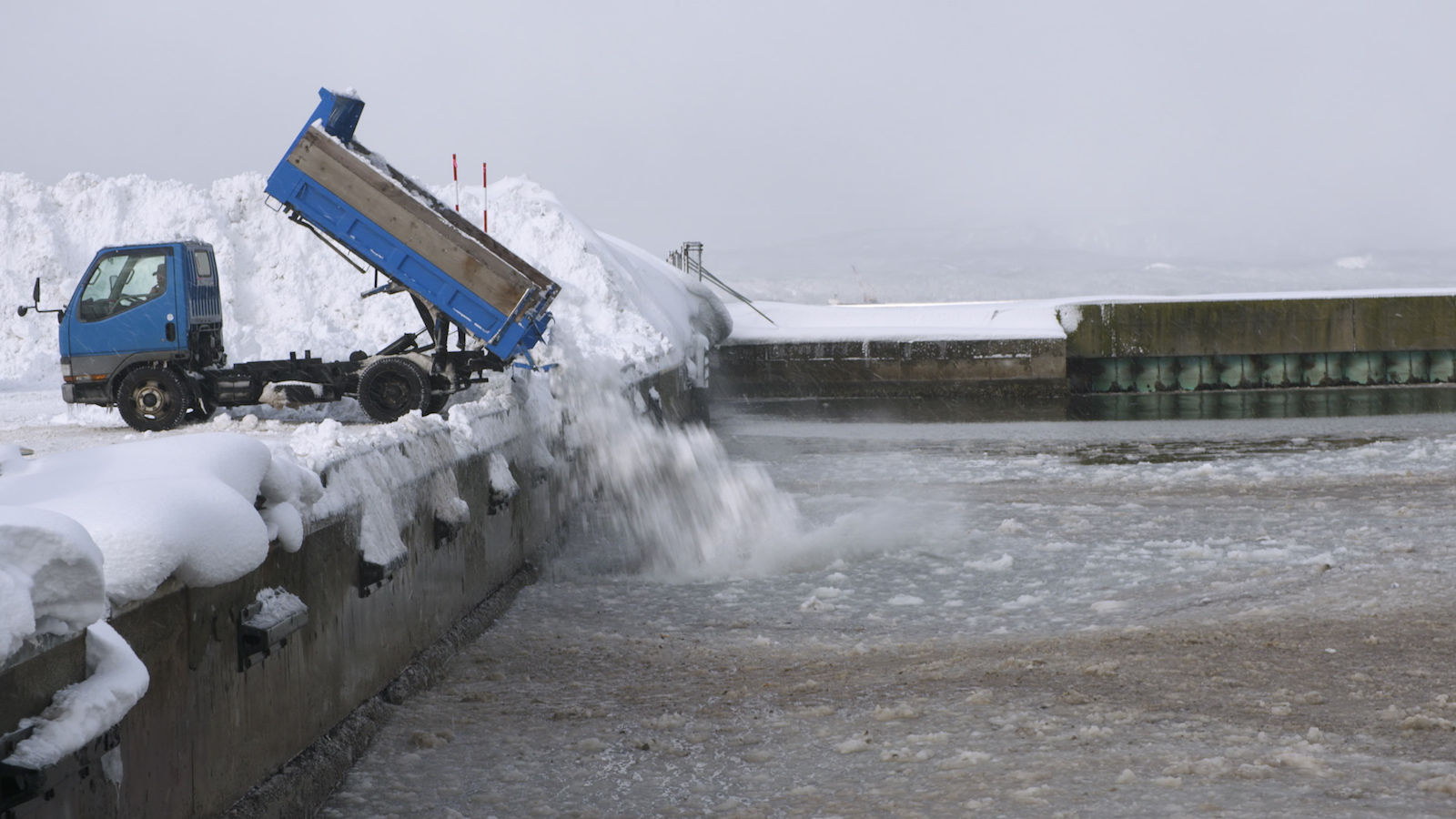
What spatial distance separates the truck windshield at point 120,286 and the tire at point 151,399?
2.39ft

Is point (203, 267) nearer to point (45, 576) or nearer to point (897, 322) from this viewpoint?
point (45, 576)

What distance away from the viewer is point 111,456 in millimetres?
4109

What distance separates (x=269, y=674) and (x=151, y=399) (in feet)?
30.5

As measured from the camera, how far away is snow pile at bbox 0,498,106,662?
278cm

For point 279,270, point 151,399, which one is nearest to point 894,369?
point 279,270

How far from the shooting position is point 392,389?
1298cm

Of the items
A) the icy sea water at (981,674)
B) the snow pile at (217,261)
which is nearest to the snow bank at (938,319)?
the snow pile at (217,261)

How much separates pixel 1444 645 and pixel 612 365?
906 cm

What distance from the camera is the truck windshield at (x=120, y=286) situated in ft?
42.2

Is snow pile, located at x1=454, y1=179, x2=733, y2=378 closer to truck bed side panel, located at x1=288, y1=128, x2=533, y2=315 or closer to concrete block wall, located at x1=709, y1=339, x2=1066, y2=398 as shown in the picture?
concrete block wall, located at x1=709, y1=339, x2=1066, y2=398

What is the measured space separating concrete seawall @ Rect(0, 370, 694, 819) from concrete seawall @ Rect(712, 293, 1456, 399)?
61.7 feet

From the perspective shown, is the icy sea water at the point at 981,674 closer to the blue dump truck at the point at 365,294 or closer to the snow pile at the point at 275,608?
the snow pile at the point at 275,608

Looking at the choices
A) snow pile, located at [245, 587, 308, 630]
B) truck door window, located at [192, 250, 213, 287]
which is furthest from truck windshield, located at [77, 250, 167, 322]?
snow pile, located at [245, 587, 308, 630]

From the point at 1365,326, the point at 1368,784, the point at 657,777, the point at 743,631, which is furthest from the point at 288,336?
the point at 1365,326
